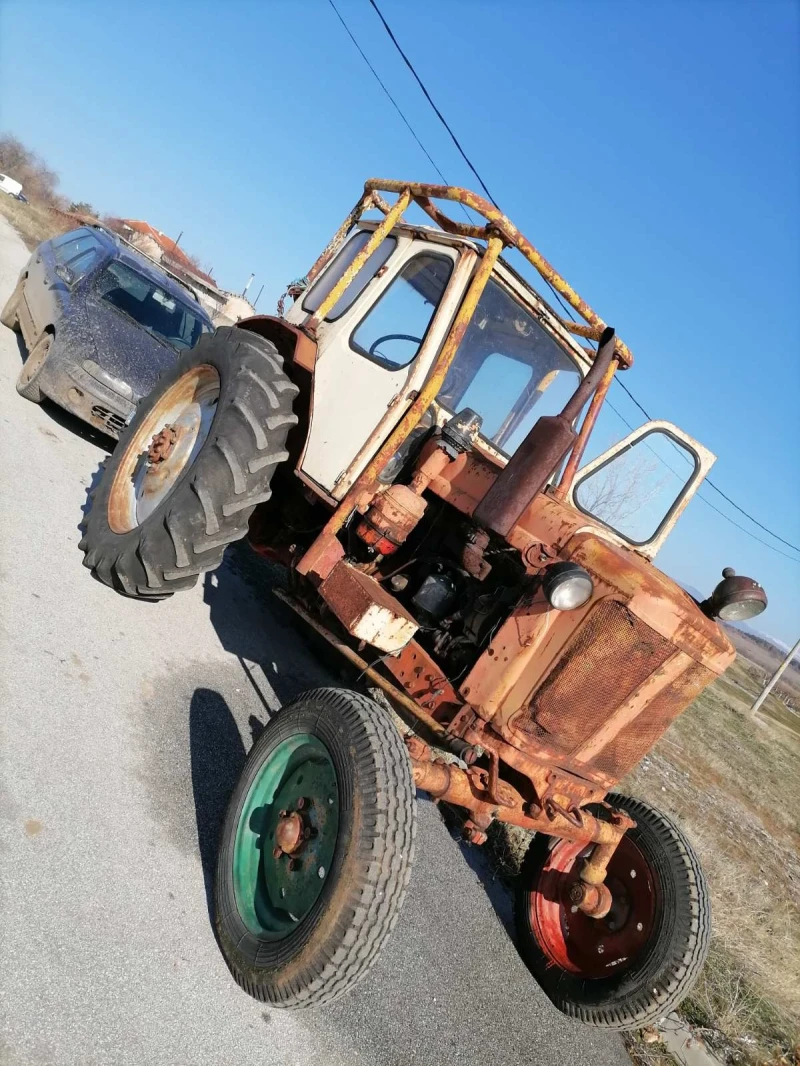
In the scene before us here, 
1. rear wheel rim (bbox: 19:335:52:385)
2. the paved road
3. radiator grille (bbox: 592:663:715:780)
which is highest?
radiator grille (bbox: 592:663:715:780)

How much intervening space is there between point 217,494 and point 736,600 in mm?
2205

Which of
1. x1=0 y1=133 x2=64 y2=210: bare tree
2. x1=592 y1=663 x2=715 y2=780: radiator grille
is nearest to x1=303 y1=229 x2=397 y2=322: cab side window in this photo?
x1=592 y1=663 x2=715 y2=780: radiator grille

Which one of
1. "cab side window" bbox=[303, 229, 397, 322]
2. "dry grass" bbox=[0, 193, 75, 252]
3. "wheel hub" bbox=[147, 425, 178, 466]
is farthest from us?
"dry grass" bbox=[0, 193, 75, 252]

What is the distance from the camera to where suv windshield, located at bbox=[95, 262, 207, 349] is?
21.1 ft

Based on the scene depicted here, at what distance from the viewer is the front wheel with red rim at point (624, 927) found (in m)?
3.15

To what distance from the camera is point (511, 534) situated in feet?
10.1

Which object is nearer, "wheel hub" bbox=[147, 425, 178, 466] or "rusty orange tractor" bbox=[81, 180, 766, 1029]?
"rusty orange tractor" bbox=[81, 180, 766, 1029]

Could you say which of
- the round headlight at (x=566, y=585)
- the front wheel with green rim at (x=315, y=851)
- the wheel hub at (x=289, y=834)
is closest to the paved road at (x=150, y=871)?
the front wheel with green rim at (x=315, y=851)

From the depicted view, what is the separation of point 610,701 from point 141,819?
1.80 m

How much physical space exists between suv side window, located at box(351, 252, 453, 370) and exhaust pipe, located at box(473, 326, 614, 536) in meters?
0.96

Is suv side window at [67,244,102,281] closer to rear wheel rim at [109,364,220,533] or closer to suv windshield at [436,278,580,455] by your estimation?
rear wheel rim at [109,364,220,533]

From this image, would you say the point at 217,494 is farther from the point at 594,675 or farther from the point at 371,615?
the point at 594,675

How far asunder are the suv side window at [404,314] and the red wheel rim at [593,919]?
260 centimetres

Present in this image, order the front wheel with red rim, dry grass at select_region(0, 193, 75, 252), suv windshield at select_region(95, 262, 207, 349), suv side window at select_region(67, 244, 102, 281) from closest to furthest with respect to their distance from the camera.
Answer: the front wheel with red rim → suv side window at select_region(67, 244, 102, 281) → suv windshield at select_region(95, 262, 207, 349) → dry grass at select_region(0, 193, 75, 252)
